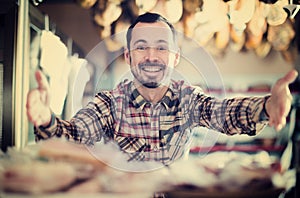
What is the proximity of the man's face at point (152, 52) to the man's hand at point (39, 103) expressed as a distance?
42 cm

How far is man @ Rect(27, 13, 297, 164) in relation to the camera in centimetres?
173

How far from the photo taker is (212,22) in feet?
5.77

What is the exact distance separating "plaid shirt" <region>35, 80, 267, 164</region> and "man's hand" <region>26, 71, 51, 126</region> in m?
0.05

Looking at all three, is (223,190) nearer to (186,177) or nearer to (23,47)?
(186,177)

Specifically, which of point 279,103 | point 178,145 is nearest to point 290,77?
point 279,103

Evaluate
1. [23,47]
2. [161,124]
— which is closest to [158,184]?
[161,124]

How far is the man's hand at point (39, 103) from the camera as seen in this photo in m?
1.70

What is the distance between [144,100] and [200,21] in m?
0.47

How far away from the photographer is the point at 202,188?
172cm

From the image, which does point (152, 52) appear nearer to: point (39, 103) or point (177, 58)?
point (177, 58)

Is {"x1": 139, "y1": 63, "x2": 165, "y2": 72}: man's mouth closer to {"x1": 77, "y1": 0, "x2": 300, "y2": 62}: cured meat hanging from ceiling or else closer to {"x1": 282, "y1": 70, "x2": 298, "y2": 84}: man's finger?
{"x1": 77, "y1": 0, "x2": 300, "y2": 62}: cured meat hanging from ceiling

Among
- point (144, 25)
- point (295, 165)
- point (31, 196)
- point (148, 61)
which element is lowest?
point (31, 196)

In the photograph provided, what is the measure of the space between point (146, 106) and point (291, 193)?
82 centimetres

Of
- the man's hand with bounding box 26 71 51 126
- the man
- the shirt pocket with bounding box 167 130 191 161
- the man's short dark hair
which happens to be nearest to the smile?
the man
